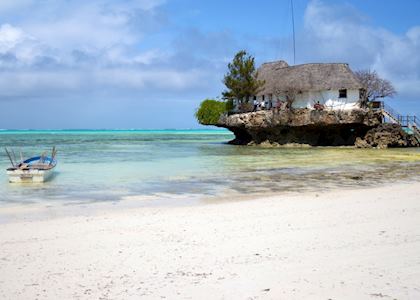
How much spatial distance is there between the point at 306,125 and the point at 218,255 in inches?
1388

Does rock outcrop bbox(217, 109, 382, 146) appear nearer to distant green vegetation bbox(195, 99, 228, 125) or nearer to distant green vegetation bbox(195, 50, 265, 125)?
distant green vegetation bbox(195, 50, 265, 125)

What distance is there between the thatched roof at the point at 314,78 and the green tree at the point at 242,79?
113 cm

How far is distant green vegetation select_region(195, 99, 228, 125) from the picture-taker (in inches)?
2303

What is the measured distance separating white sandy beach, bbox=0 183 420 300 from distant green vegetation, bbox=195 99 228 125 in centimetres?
4932

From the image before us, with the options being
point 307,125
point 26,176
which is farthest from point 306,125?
point 26,176

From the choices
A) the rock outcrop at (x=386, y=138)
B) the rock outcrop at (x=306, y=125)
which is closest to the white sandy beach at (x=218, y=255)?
the rock outcrop at (x=306, y=125)

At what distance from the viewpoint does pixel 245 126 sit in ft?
140

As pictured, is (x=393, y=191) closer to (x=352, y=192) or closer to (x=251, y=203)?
(x=352, y=192)

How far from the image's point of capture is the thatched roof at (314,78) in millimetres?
39906

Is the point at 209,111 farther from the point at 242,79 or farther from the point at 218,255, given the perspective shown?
the point at 218,255

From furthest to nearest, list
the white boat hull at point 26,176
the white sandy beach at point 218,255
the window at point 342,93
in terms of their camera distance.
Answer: the window at point 342,93, the white boat hull at point 26,176, the white sandy beach at point 218,255

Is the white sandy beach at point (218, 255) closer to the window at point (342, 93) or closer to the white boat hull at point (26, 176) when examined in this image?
the white boat hull at point (26, 176)

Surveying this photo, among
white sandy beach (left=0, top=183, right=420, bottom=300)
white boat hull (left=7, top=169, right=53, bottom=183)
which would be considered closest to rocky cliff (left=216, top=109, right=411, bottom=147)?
white boat hull (left=7, top=169, right=53, bottom=183)

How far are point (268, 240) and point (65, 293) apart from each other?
3190 mm
